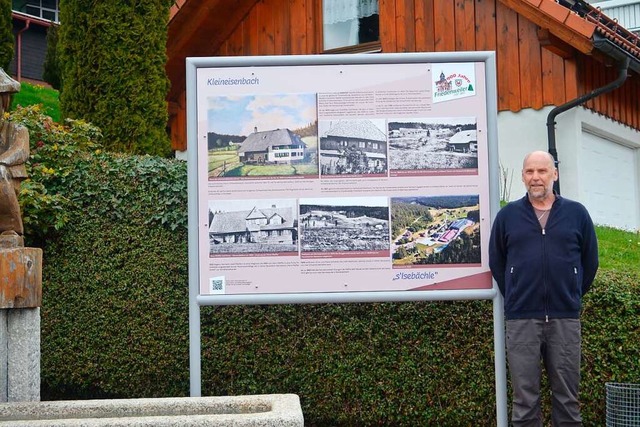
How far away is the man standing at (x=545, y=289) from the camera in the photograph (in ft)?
16.1

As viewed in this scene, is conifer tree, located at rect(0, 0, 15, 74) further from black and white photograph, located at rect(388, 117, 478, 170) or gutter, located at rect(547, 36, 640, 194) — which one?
black and white photograph, located at rect(388, 117, 478, 170)

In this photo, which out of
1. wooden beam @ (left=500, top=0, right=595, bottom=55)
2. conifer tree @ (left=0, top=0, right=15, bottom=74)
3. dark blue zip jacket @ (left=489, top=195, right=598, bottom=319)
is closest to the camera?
dark blue zip jacket @ (left=489, top=195, right=598, bottom=319)

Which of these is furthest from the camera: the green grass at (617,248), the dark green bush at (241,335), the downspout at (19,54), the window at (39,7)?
the window at (39,7)

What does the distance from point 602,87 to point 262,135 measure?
7.11m

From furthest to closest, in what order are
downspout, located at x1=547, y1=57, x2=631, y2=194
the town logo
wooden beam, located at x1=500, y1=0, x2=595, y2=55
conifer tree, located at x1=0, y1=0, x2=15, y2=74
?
Answer: conifer tree, located at x1=0, y1=0, x2=15, y2=74, downspout, located at x1=547, y1=57, x2=631, y2=194, wooden beam, located at x1=500, y1=0, x2=595, y2=55, the town logo

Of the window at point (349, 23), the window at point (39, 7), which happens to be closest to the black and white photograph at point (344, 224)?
the window at point (349, 23)

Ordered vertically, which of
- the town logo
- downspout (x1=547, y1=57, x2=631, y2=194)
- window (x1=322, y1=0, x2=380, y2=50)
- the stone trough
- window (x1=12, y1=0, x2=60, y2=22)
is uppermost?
window (x1=12, y1=0, x2=60, y2=22)

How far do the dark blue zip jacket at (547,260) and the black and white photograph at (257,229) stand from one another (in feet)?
4.35

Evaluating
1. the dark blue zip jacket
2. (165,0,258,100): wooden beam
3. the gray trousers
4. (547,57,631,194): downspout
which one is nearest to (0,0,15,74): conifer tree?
(165,0,258,100): wooden beam

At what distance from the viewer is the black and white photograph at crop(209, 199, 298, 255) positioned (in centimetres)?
533

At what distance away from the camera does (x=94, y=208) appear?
7078 mm

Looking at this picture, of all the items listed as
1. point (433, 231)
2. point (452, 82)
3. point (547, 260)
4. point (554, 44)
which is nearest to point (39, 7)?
point (554, 44)

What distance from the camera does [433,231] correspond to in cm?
536

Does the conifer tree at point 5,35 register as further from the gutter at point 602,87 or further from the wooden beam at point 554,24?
the gutter at point 602,87
